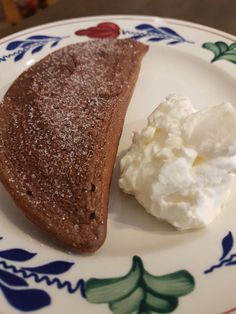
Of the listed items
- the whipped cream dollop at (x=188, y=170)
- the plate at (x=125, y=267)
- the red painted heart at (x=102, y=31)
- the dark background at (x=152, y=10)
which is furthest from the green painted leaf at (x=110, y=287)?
the dark background at (x=152, y=10)

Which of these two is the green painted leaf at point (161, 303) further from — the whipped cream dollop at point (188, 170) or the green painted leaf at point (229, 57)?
the green painted leaf at point (229, 57)

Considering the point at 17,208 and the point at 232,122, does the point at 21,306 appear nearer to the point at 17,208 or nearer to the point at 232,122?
the point at 17,208

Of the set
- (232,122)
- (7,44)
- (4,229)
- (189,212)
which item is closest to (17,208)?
(4,229)

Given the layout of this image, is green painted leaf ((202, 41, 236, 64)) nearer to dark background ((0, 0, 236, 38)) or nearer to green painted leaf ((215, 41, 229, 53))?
green painted leaf ((215, 41, 229, 53))

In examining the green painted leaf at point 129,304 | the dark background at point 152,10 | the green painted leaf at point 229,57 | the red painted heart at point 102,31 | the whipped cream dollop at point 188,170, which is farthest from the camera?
the dark background at point 152,10

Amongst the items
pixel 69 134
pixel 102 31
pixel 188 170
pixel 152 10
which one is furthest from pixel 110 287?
pixel 152 10

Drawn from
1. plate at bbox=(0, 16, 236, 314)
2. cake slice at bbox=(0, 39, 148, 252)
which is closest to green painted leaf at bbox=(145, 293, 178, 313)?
plate at bbox=(0, 16, 236, 314)
